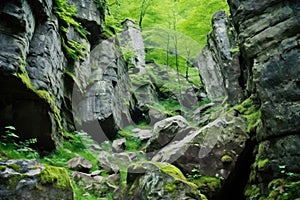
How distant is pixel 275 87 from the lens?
7453 mm

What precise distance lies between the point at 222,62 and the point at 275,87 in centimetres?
704

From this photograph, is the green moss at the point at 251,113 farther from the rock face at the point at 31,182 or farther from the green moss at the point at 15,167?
the green moss at the point at 15,167

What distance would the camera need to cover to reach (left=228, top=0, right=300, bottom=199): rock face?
7.12m

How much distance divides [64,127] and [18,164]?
7044 millimetres

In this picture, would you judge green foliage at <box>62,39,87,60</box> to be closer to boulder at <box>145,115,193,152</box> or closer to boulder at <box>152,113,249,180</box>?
boulder at <box>145,115,193,152</box>

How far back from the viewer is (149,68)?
82.2 ft

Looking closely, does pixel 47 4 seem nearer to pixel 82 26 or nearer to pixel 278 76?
pixel 82 26

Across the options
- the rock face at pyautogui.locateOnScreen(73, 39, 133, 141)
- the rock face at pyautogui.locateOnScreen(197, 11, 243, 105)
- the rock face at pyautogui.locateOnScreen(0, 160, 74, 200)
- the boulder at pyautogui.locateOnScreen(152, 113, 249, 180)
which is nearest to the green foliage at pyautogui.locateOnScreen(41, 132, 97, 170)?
the rock face at pyautogui.locateOnScreen(73, 39, 133, 141)

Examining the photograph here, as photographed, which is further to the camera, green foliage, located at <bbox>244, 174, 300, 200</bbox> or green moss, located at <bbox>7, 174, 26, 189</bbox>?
green foliage, located at <bbox>244, 174, 300, 200</bbox>

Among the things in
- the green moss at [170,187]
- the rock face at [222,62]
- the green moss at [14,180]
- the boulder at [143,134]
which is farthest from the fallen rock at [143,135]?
the green moss at [14,180]

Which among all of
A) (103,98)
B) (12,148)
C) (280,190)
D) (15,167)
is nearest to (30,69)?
(12,148)

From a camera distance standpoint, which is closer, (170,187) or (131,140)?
(170,187)

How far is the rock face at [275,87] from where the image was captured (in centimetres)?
712

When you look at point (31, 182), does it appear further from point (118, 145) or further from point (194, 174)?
point (118, 145)
